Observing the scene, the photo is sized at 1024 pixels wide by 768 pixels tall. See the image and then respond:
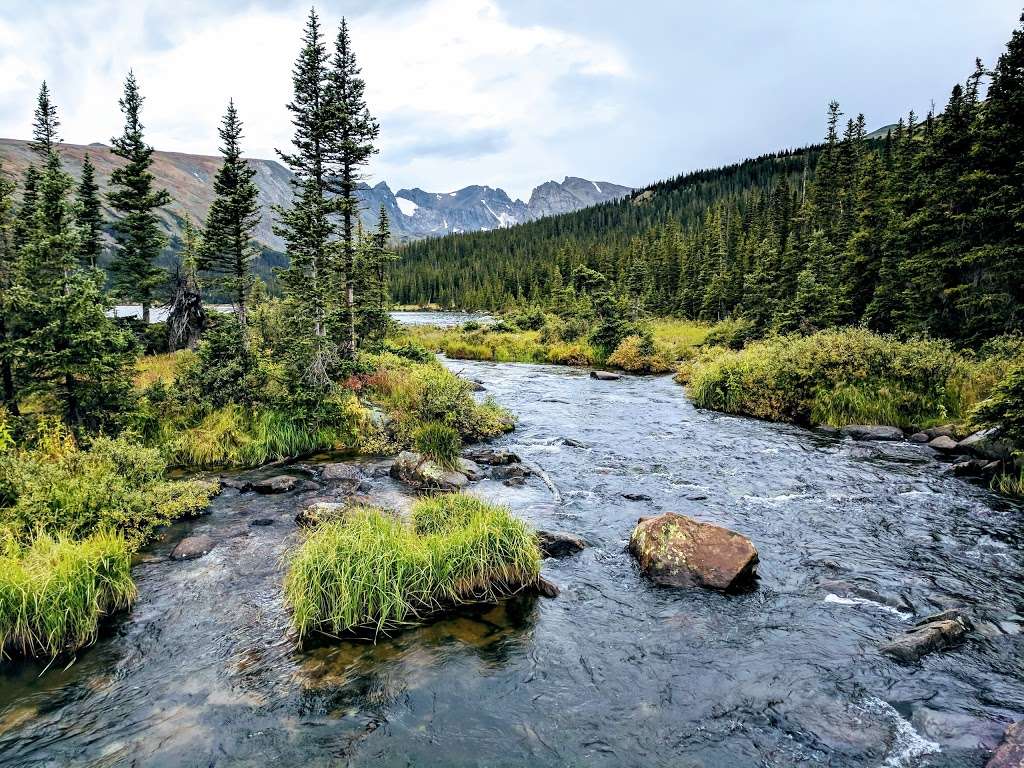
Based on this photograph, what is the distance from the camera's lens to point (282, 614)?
28.3ft

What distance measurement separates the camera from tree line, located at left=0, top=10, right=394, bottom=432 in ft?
43.2

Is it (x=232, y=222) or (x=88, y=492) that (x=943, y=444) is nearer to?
(x=88, y=492)

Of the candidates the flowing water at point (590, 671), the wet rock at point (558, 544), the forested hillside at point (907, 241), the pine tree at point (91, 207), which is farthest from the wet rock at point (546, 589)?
the pine tree at point (91, 207)

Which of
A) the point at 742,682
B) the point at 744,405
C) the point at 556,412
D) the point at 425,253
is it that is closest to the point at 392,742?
the point at 742,682

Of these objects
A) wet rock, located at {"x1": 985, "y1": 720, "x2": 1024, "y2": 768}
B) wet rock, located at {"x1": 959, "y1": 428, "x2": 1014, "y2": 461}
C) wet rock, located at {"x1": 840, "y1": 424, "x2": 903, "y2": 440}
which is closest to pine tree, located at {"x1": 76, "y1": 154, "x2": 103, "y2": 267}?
wet rock, located at {"x1": 840, "y1": 424, "x2": 903, "y2": 440}

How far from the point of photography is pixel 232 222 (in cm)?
2183

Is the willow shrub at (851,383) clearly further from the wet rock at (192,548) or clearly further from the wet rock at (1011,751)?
the wet rock at (192,548)

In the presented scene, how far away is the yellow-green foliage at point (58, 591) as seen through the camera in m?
7.36

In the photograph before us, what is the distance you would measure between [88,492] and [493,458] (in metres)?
10.5

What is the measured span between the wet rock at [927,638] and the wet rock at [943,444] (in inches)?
429

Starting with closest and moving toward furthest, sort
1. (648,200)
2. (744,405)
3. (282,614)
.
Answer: (282,614), (744,405), (648,200)

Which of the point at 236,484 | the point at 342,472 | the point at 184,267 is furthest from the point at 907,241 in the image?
the point at 184,267

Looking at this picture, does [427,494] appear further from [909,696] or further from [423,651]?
[909,696]

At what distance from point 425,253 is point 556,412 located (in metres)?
185
